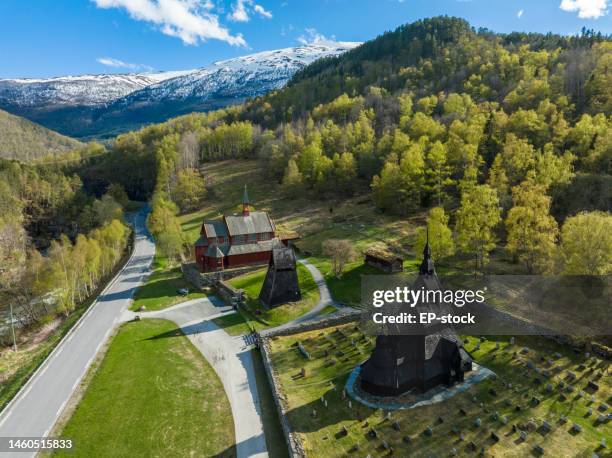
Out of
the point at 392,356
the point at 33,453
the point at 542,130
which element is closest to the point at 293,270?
the point at 392,356

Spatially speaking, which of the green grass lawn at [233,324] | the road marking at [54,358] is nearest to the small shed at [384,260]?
the green grass lawn at [233,324]

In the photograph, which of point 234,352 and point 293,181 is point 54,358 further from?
point 293,181

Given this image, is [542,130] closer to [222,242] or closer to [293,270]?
[293,270]

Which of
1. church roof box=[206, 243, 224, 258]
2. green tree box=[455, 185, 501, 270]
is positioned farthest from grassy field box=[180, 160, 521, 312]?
church roof box=[206, 243, 224, 258]

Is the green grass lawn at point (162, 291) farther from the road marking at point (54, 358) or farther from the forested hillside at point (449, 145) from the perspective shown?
the forested hillside at point (449, 145)

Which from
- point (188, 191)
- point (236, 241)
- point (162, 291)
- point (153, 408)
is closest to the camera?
point (153, 408)

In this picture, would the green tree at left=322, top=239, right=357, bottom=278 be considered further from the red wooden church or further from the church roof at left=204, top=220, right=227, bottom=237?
the church roof at left=204, top=220, right=227, bottom=237

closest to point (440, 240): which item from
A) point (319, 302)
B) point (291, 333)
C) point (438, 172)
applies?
point (319, 302)
